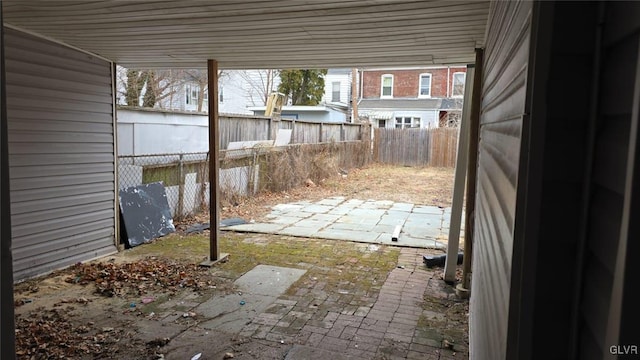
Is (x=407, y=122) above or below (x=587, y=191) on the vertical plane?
above

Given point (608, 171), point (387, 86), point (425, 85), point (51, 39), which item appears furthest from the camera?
point (387, 86)

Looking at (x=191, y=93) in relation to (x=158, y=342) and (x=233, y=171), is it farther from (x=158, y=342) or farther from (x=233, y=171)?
(x=158, y=342)

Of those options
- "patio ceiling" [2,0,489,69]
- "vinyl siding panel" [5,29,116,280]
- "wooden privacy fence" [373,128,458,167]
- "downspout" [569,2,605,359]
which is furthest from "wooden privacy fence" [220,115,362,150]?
"downspout" [569,2,605,359]

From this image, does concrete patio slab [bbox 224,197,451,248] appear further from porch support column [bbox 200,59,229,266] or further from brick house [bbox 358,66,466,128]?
brick house [bbox 358,66,466,128]

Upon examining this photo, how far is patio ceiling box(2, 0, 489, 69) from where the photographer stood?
3471 millimetres

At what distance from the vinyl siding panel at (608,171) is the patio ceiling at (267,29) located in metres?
2.90

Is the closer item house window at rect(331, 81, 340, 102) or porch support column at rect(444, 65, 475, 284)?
porch support column at rect(444, 65, 475, 284)

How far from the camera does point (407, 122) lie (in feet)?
84.5

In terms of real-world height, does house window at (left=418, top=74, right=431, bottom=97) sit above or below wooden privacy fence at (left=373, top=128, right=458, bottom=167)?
above

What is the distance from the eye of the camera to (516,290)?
0.79 metres

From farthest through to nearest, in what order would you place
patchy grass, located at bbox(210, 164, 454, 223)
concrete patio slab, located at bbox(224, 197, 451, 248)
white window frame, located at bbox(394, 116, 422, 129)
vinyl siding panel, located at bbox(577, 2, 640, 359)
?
1. white window frame, located at bbox(394, 116, 422, 129)
2. patchy grass, located at bbox(210, 164, 454, 223)
3. concrete patio slab, located at bbox(224, 197, 451, 248)
4. vinyl siding panel, located at bbox(577, 2, 640, 359)

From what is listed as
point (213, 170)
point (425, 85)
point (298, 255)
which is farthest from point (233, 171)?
point (425, 85)

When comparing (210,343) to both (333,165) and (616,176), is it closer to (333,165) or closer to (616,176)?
(616,176)

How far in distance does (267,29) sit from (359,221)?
5028mm
